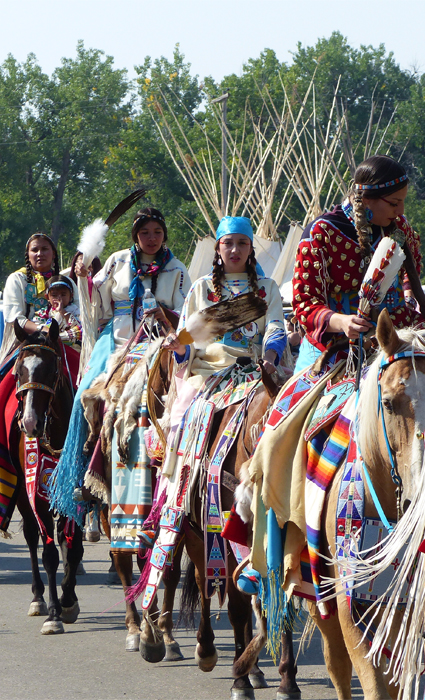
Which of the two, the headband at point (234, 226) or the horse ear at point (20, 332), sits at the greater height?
the headband at point (234, 226)

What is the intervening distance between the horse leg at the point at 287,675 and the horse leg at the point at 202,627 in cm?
57

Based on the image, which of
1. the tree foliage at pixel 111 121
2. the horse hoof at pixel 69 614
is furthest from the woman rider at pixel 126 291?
the tree foliage at pixel 111 121

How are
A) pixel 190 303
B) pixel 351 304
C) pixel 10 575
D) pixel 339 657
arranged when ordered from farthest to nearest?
pixel 10 575, pixel 190 303, pixel 351 304, pixel 339 657

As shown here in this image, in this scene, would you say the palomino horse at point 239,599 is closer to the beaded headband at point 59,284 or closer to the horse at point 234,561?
the horse at point 234,561

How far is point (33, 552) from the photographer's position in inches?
268

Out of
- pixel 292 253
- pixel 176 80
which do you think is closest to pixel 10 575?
pixel 292 253

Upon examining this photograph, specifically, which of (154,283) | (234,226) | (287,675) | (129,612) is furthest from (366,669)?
(154,283)

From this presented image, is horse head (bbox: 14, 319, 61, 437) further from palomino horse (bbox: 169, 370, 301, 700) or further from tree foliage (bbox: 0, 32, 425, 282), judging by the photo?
tree foliage (bbox: 0, 32, 425, 282)

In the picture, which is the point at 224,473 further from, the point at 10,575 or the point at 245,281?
the point at 10,575

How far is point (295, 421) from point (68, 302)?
13.3 feet

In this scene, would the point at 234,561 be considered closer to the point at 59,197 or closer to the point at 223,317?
the point at 223,317

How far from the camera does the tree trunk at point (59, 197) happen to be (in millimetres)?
44656

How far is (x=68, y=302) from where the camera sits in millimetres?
7473

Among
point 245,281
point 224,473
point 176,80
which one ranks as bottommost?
point 224,473
